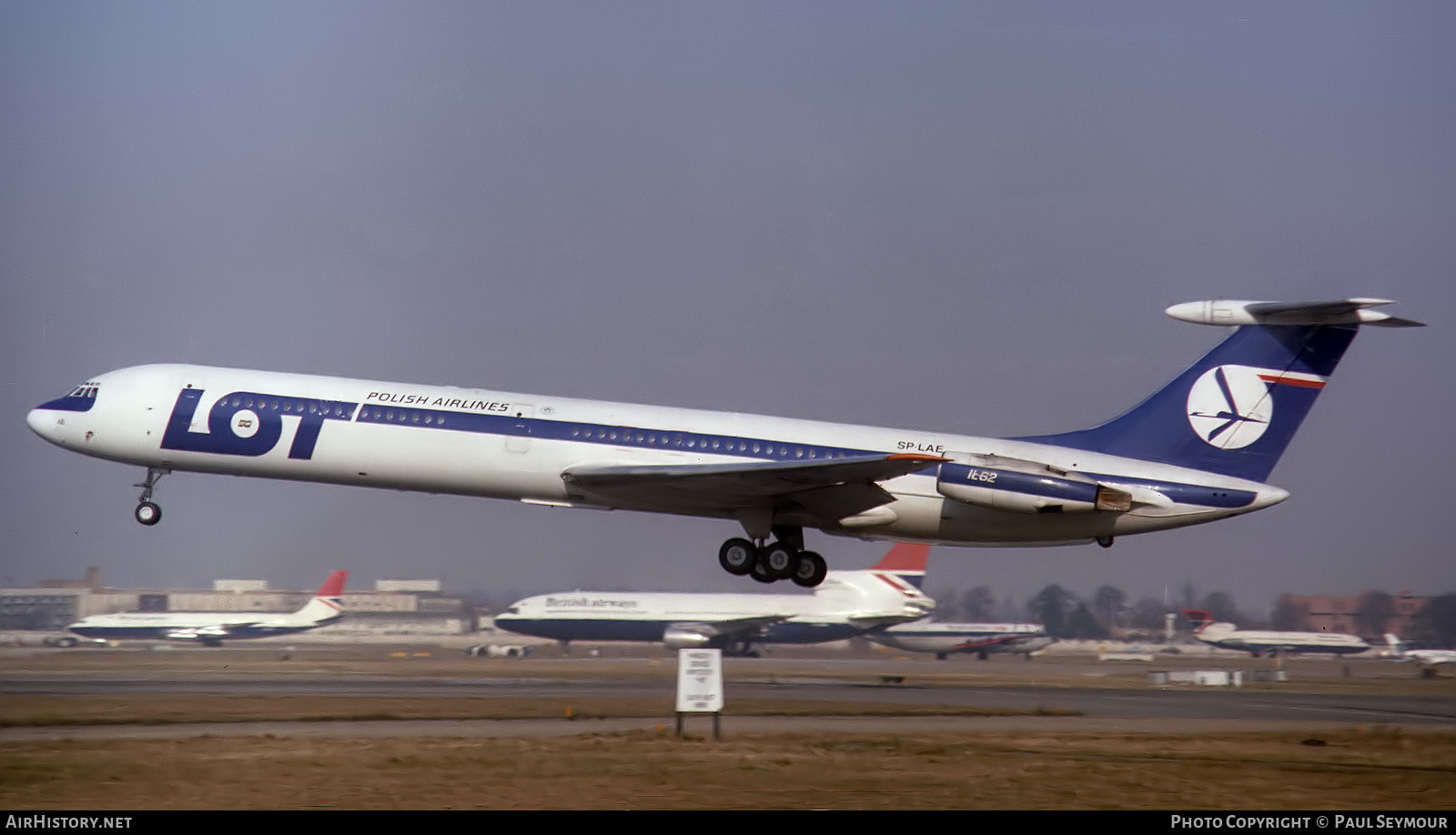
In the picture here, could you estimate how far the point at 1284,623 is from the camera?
139 feet

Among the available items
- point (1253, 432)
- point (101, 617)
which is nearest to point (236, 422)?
point (101, 617)

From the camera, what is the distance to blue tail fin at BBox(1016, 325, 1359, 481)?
1127 inches

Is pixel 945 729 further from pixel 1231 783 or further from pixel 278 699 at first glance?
pixel 278 699

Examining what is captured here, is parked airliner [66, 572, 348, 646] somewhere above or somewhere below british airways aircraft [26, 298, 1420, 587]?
below

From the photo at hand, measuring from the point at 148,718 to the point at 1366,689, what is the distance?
101 ft

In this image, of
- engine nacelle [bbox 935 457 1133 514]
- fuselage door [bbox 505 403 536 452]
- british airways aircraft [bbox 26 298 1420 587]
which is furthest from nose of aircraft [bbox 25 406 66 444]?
engine nacelle [bbox 935 457 1133 514]

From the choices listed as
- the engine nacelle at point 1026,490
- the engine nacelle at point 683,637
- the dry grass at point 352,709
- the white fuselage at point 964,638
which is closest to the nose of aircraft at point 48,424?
the dry grass at point 352,709

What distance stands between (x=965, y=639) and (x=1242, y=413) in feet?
89.8

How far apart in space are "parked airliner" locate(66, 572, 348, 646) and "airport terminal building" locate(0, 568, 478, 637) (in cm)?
43

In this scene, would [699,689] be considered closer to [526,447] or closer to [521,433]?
[526,447]

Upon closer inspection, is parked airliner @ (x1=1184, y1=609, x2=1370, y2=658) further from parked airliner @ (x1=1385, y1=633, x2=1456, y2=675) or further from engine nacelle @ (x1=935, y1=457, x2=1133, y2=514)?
engine nacelle @ (x1=935, y1=457, x2=1133, y2=514)

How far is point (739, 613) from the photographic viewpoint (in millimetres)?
48469

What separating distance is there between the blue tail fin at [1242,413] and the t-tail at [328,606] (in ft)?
84.9

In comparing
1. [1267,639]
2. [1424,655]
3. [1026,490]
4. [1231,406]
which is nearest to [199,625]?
[1026,490]
